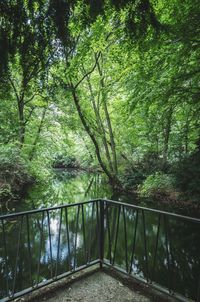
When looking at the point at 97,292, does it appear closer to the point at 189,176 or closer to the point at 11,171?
the point at 189,176

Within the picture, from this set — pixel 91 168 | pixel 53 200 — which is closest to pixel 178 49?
pixel 53 200

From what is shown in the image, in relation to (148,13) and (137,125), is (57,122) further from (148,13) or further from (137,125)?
(148,13)

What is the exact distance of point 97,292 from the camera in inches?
102

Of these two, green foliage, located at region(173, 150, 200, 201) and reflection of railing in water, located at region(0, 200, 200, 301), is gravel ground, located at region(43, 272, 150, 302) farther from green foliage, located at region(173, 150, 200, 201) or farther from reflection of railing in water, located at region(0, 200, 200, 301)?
green foliage, located at region(173, 150, 200, 201)

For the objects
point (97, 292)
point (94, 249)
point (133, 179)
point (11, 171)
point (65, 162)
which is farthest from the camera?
point (65, 162)

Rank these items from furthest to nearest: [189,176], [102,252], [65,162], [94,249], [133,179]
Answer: [65,162], [133,179], [189,176], [94,249], [102,252]

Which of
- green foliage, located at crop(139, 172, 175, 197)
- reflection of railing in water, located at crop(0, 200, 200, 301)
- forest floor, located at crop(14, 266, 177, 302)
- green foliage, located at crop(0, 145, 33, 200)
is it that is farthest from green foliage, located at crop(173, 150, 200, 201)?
green foliage, located at crop(0, 145, 33, 200)

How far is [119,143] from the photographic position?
13750 mm

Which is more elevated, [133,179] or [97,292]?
[133,179]

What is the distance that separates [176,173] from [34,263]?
5.58m

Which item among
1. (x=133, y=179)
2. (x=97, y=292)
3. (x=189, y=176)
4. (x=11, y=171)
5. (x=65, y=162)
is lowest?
(x=97, y=292)

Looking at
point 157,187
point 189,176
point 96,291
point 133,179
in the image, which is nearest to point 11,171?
point 133,179

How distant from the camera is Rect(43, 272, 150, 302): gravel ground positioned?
8.02 feet

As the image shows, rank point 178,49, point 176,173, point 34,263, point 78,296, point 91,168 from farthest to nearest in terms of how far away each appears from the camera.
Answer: point 91,168 < point 176,173 < point 178,49 < point 34,263 < point 78,296
